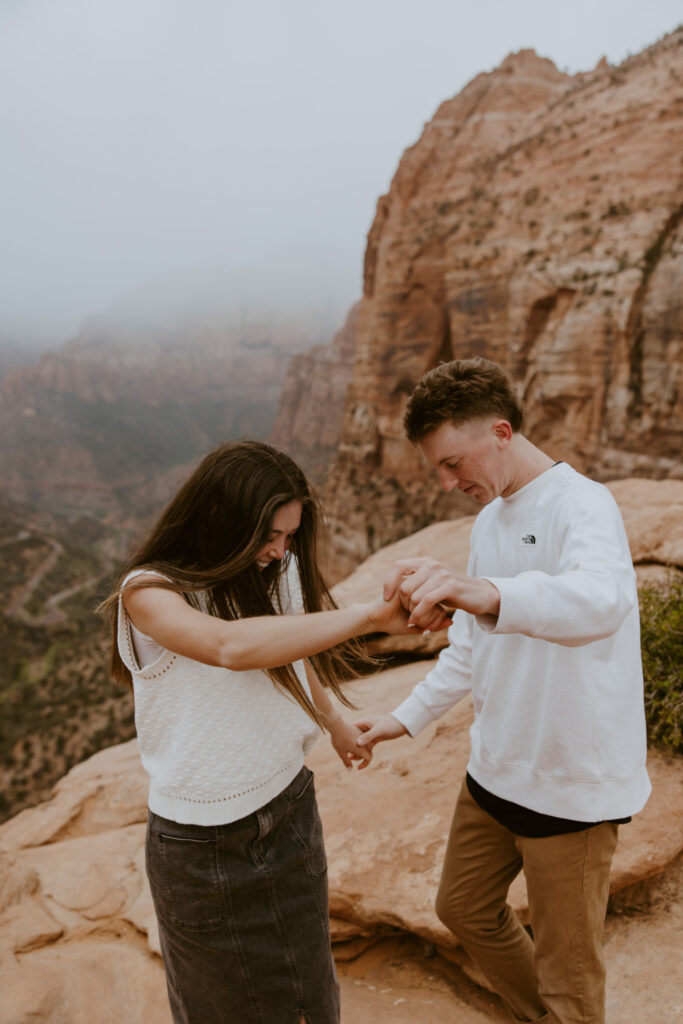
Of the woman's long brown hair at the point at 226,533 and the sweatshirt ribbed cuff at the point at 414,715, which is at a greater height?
the woman's long brown hair at the point at 226,533

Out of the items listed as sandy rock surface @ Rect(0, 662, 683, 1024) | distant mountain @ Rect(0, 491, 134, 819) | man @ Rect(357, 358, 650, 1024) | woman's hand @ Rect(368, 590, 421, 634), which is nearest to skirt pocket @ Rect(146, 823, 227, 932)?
distant mountain @ Rect(0, 491, 134, 819)

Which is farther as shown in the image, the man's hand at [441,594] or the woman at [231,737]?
the woman at [231,737]

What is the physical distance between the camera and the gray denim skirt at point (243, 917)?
1808 millimetres

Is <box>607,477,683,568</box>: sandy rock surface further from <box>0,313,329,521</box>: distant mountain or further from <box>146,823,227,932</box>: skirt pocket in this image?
<box>0,313,329,521</box>: distant mountain

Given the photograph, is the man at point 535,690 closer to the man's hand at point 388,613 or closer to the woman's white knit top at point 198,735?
the man's hand at point 388,613

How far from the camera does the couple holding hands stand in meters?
1.74

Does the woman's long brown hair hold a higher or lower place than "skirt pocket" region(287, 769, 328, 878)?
higher

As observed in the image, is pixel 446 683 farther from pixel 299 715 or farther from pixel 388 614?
pixel 388 614

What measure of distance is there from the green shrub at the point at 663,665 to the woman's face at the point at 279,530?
262cm

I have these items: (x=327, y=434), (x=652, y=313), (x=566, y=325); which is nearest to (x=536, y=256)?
(x=566, y=325)

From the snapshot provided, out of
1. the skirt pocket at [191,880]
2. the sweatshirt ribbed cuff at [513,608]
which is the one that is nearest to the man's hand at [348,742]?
the skirt pocket at [191,880]

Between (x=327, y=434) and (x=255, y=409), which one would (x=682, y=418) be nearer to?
(x=327, y=434)

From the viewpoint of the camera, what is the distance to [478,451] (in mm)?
2062

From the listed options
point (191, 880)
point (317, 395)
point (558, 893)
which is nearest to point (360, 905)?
point (558, 893)
